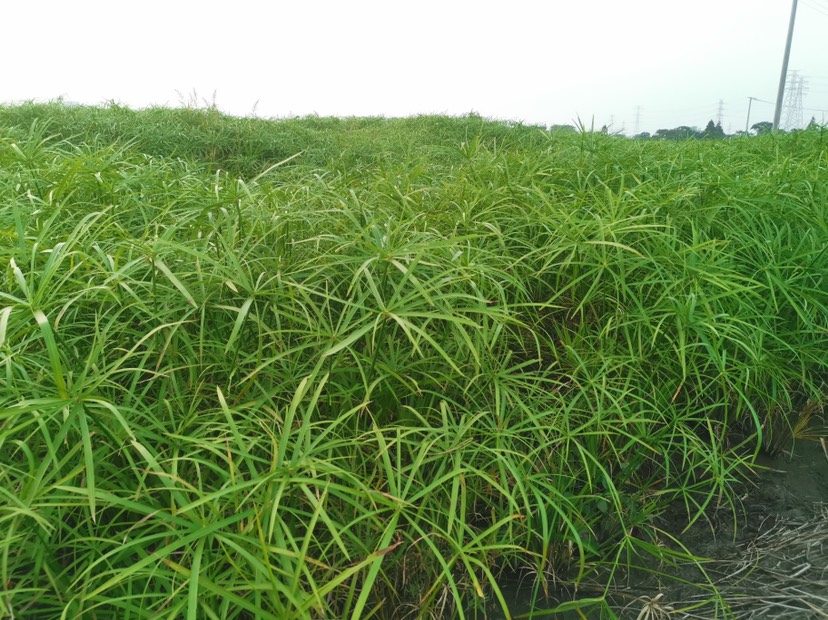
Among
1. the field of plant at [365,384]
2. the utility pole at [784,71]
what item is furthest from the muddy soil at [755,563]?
the utility pole at [784,71]

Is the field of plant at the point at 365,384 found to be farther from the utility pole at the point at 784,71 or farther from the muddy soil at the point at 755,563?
the utility pole at the point at 784,71

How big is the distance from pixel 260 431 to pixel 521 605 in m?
0.81

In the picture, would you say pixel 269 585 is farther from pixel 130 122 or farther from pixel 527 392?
pixel 130 122

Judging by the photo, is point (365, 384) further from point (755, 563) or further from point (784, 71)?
point (784, 71)

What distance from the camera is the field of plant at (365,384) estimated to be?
1.13m

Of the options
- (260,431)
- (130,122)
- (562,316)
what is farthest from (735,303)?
(130,122)

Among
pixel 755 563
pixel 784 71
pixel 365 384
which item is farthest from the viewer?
pixel 784 71

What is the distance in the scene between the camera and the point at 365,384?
133 cm

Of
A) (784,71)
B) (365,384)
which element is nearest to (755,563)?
(365,384)

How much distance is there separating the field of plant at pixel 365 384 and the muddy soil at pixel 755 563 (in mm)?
75

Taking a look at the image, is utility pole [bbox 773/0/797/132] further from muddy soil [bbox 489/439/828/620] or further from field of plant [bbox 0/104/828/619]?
muddy soil [bbox 489/439/828/620]

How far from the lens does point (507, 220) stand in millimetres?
2242

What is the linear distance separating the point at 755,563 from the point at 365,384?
49.5 inches

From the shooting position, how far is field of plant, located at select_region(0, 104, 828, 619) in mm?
1132
